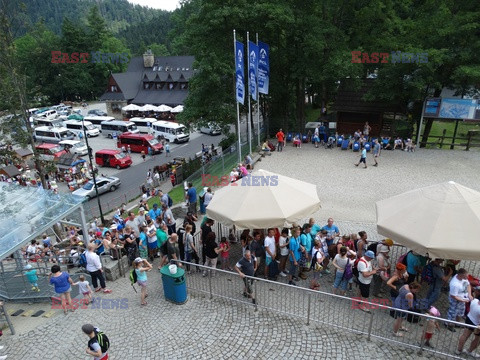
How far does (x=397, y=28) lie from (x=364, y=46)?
2.42m

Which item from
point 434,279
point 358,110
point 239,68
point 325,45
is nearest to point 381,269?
point 434,279

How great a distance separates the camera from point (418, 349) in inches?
267

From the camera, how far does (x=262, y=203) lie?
9344mm

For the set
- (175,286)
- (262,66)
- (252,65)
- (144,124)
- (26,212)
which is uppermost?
(252,65)

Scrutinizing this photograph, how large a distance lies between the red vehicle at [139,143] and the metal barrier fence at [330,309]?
3021cm

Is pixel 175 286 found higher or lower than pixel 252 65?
lower

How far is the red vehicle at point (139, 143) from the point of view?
3753 centimetres

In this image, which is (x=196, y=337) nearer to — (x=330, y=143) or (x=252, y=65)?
(x=252, y=65)

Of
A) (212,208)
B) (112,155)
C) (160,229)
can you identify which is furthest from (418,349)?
(112,155)

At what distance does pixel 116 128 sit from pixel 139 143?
9161 mm

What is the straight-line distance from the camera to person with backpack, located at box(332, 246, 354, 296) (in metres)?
8.35

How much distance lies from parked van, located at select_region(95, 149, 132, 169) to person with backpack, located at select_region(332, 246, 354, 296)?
28.9 m

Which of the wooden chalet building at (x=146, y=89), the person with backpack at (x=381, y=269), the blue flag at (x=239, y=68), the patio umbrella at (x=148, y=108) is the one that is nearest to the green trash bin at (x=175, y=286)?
the person with backpack at (x=381, y=269)

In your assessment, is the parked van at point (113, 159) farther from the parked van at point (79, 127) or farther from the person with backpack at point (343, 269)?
the person with backpack at point (343, 269)
